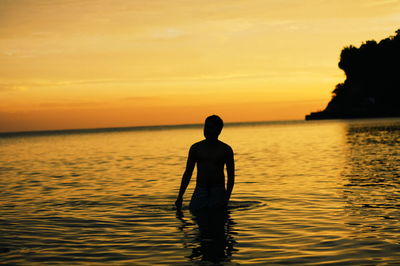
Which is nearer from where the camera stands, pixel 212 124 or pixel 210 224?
pixel 212 124

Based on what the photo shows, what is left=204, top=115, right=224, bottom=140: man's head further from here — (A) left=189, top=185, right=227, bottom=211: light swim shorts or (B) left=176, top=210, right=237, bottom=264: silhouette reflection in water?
(B) left=176, top=210, right=237, bottom=264: silhouette reflection in water

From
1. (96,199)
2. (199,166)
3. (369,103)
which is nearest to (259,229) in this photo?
(199,166)

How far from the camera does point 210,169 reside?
10.8 metres

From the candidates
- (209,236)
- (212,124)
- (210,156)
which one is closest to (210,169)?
(210,156)

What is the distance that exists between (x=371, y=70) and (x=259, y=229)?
163250 millimetres

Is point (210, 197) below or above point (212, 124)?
below

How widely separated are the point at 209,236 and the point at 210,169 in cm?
146

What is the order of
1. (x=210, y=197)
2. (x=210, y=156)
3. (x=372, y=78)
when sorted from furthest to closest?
1. (x=372, y=78)
2. (x=210, y=197)
3. (x=210, y=156)

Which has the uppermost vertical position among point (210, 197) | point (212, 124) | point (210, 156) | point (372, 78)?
point (372, 78)

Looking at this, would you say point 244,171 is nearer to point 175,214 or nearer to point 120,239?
point 175,214

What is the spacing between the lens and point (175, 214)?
12.9 m

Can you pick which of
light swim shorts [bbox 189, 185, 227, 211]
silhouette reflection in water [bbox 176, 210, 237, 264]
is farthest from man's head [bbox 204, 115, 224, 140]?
A: silhouette reflection in water [bbox 176, 210, 237, 264]

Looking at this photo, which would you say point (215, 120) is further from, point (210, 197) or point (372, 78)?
point (372, 78)

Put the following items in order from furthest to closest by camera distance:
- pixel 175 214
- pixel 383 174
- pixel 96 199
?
pixel 383 174
pixel 96 199
pixel 175 214
